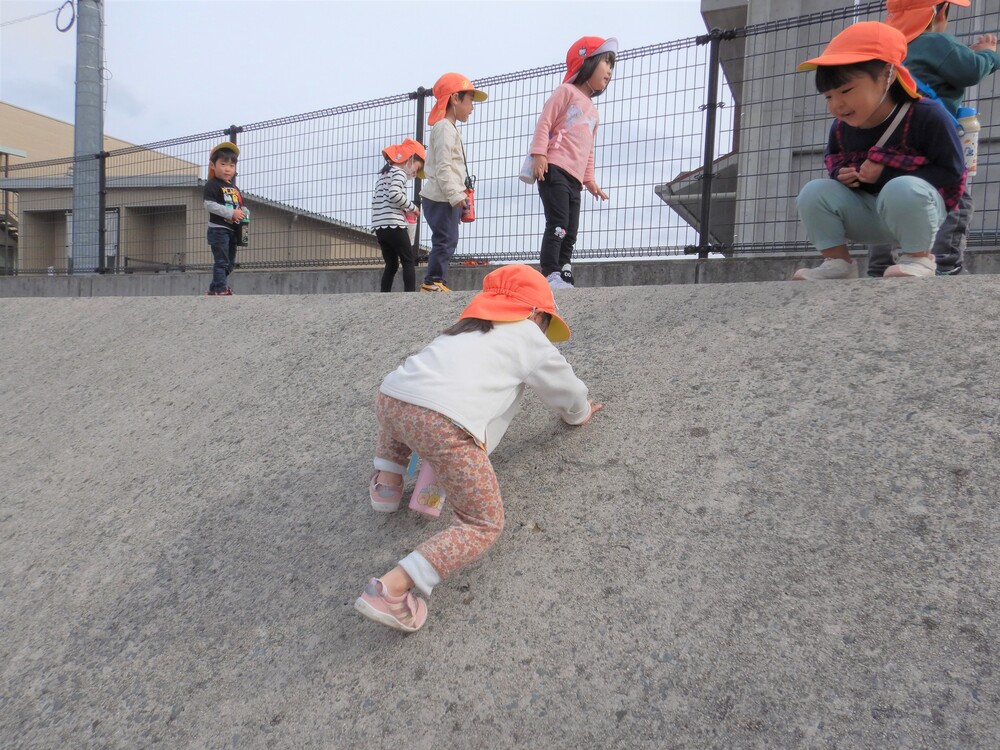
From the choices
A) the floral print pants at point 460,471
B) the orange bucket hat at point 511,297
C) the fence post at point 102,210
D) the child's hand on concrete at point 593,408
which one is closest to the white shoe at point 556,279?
the child's hand on concrete at point 593,408

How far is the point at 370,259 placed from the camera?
711cm

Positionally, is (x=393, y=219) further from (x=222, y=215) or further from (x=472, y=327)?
(x=472, y=327)

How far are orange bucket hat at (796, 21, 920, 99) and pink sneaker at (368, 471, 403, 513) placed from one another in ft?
7.36

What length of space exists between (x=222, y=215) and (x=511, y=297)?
14.8 ft

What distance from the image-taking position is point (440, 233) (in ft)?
17.3

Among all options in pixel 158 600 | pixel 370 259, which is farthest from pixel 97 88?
pixel 158 600

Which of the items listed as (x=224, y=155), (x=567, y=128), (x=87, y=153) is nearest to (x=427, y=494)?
(x=567, y=128)

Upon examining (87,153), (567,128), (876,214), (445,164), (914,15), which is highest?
(87,153)

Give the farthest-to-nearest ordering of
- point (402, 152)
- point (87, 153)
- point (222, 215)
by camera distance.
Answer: point (87, 153), point (222, 215), point (402, 152)

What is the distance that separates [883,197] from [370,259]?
5.06 metres

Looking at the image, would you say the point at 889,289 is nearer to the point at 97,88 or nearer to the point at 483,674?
the point at 483,674

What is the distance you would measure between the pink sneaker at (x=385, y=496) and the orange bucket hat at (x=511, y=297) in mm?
593

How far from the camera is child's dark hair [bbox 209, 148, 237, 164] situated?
6.33 meters

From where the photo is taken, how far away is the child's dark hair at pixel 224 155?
20.8 feet
